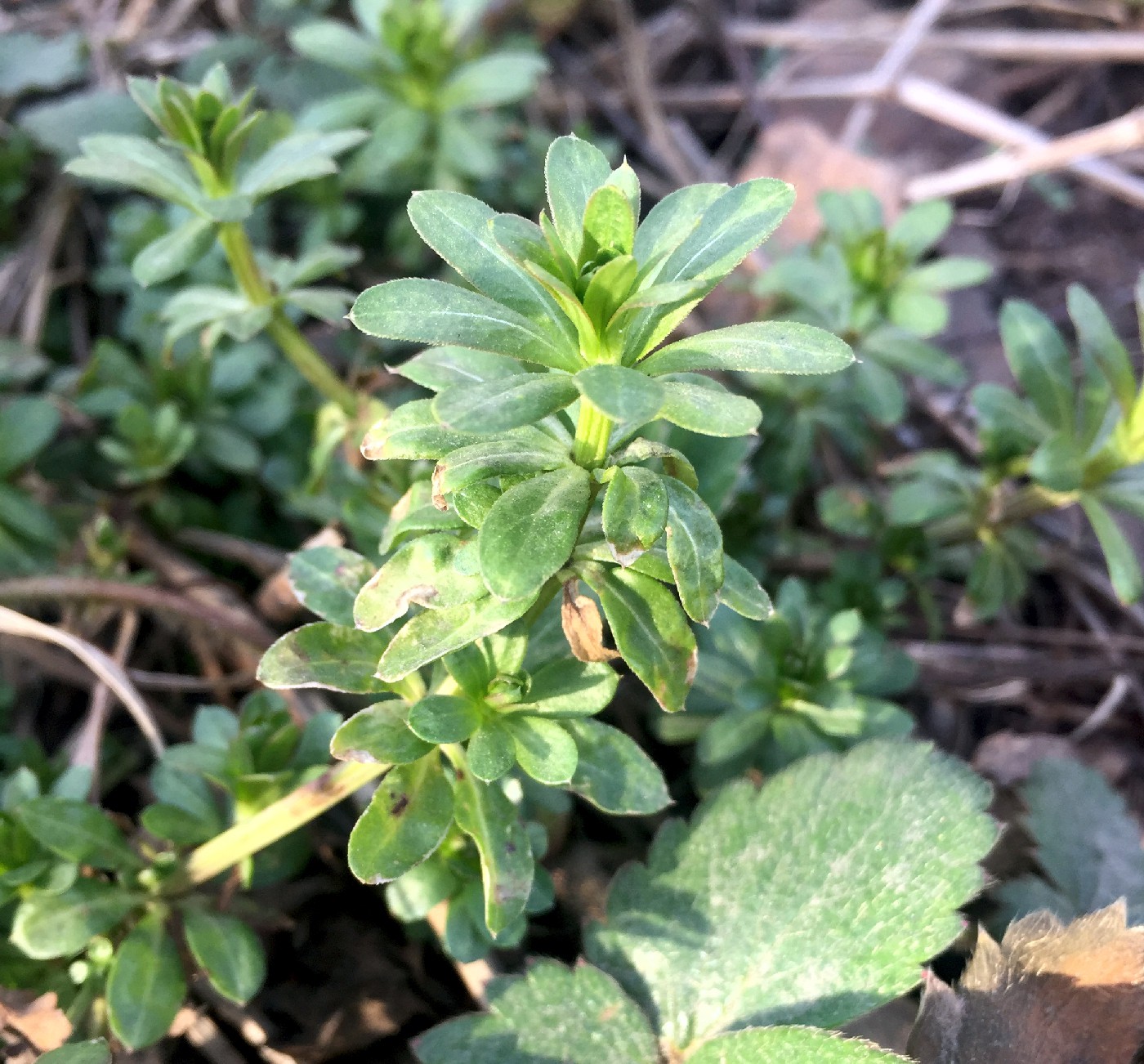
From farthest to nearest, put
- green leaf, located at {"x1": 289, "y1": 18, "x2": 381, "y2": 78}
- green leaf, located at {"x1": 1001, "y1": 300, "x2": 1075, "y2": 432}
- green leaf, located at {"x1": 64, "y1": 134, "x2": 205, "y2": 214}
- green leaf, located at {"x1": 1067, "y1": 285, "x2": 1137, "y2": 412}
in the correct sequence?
green leaf, located at {"x1": 289, "y1": 18, "x2": 381, "y2": 78} → green leaf, located at {"x1": 1001, "y1": 300, "x2": 1075, "y2": 432} → green leaf, located at {"x1": 1067, "y1": 285, "x2": 1137, "y2": 412} → green leaf, located at {"x1": 64, "y1": 134, "x2": 205, "y2": 214}

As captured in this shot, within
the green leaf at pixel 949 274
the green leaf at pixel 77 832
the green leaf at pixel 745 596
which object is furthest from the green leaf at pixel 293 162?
the green leaf at pixel 949 274

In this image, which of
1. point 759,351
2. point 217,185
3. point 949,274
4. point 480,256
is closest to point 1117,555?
A: point 949,274

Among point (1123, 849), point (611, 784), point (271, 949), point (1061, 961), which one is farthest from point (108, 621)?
point (1123, 849)

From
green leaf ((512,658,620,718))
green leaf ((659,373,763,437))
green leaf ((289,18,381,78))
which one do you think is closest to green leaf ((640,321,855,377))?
green leaf ((659,373,763,437))

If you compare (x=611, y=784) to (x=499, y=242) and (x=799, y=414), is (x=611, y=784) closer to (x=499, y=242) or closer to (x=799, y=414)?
(x=499, y=242)

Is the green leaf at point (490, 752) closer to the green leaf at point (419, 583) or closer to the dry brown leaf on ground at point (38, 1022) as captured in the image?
the green leaf at point (419, 583)

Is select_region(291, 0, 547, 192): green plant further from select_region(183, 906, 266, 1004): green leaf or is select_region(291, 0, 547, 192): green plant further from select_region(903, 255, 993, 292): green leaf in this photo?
select_region(183, 906, 266, 1004): green leaf
